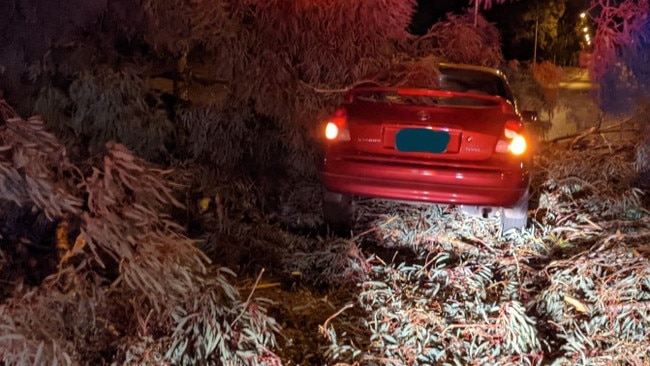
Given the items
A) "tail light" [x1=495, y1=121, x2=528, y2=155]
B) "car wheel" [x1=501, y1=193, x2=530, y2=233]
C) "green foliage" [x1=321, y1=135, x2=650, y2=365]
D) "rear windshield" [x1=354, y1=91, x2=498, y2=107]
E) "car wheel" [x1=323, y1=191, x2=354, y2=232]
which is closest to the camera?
"green foliage" [x1=321, y1=135, x2=650, y2=365]

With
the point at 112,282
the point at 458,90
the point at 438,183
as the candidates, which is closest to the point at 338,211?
the point at 438,183

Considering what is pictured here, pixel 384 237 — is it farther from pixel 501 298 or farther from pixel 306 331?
pixel 306 331

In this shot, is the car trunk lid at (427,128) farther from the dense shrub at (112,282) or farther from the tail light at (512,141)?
the dense shrub at (112,282)

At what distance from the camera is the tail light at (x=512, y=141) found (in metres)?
5.86

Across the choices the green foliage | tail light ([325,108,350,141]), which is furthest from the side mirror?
tail light ([325,108,350,141])

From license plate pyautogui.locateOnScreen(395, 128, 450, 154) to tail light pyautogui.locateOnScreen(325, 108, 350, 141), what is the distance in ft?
1.39

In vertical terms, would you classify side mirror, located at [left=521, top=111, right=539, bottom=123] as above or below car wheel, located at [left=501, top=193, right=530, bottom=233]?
above

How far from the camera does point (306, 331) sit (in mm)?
4582

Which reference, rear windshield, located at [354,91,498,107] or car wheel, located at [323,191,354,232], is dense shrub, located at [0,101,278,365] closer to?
car wheel, located at [323,191,354,232]

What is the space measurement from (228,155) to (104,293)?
13.5 ft

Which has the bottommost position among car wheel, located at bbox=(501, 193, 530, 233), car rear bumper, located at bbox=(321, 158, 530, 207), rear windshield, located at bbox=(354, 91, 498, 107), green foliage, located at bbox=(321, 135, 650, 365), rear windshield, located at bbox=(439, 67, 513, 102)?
green foliage, located at bbox=(321, 135, 650, 365)

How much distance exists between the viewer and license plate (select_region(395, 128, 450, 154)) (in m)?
5.79

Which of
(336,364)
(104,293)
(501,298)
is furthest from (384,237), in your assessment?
(104,293)

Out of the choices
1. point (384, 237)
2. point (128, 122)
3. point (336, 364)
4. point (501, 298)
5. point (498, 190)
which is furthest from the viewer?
point (128, 122)
